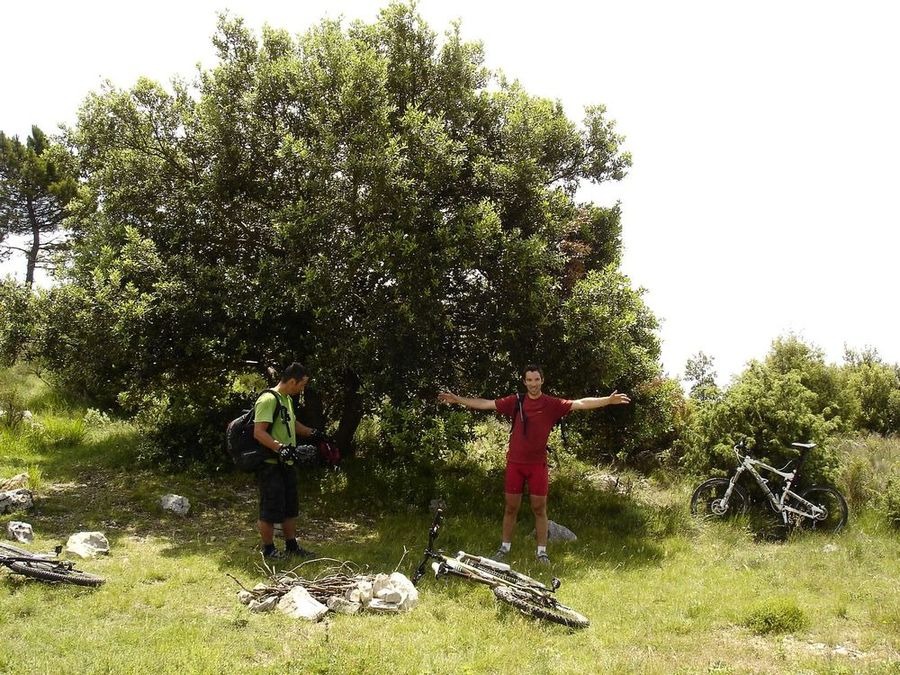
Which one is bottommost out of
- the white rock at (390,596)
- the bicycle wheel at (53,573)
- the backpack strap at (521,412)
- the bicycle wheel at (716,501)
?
the bicycle wheel at (53,573)

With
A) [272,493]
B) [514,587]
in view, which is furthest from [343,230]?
[514,587]

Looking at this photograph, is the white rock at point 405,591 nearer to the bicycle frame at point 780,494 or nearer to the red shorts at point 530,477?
the red shorts at point 530,477

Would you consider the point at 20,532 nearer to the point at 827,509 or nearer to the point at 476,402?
the point at 476,402

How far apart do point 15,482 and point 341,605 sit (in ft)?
22.2

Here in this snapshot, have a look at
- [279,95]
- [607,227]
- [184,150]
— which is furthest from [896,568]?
[184,150]

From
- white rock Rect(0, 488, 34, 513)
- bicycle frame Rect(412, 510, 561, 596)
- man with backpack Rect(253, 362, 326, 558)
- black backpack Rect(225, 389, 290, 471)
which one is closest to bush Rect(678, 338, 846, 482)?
bicycle frame Rect(412, 510, 561, 596)

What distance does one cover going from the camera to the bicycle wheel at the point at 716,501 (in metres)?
10.4

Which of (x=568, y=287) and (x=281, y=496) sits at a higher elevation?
(x=568, y=287)

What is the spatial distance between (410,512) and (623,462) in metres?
6.56

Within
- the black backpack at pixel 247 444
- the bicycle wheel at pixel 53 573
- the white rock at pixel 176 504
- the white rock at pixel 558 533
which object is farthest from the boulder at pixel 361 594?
the white rock at pixel 176 504

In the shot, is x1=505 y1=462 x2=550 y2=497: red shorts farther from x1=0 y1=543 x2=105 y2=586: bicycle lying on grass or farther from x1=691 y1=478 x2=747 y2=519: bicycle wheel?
x1=0 y1=543 x2=105 y2=586: bicycle lying on grass

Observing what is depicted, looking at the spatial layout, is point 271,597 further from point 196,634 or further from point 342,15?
point 342,15

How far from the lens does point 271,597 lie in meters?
6.04

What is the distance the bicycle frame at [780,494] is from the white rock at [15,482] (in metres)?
10.9
